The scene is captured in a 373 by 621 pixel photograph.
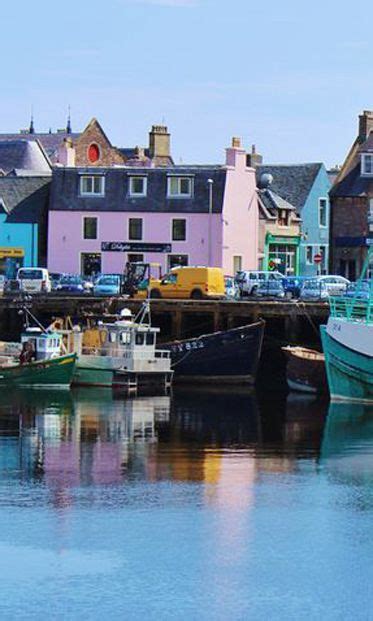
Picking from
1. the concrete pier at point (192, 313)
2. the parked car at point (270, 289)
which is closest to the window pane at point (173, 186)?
the parked car at point (270, 289)

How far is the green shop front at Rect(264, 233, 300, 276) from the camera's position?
107 metres

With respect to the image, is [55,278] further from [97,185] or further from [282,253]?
[282,253]

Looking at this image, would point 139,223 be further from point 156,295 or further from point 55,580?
point 55,580

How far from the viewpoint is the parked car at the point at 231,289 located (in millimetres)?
84387

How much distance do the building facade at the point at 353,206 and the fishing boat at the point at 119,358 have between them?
37911 millimetres

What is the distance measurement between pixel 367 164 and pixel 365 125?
14.8 ft

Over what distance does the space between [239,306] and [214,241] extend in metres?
23.3

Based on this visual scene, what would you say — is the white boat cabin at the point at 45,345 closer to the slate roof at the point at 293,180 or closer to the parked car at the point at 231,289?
the parked car at the point at 231,289

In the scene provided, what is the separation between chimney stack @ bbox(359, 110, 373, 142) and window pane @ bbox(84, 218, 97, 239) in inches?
790

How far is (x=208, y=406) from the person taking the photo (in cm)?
6500

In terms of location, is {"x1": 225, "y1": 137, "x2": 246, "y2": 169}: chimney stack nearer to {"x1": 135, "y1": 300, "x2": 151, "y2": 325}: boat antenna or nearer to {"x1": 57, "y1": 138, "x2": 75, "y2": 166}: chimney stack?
{"x1": 57, "y1": 138, "x2": 75, "y2": 166}: chimney stack

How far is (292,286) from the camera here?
88688mm

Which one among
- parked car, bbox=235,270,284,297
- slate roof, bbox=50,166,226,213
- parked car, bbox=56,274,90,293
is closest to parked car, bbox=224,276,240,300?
parked car, bbox=235,270,284,297

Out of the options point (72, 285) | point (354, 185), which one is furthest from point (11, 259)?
point (354, 185)
